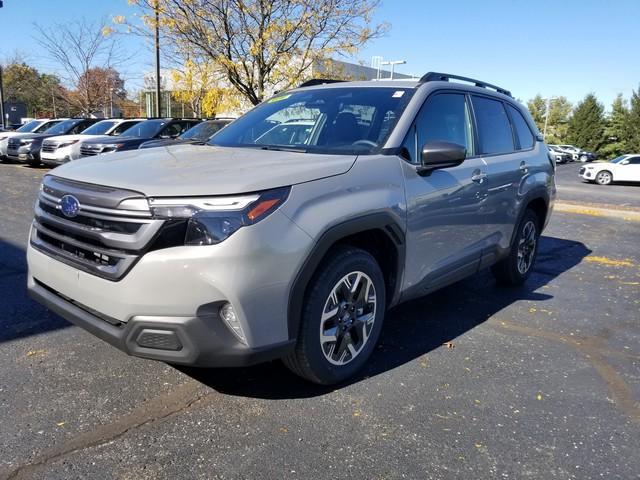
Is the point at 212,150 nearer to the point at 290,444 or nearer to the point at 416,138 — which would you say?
the point at 416,138

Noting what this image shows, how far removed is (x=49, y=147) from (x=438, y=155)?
14.1 meters

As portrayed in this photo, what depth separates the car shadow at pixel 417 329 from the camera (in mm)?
3139

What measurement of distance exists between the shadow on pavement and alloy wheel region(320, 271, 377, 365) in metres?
2.14

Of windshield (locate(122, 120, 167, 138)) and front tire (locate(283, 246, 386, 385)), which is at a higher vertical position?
windshield (locate(122, 120, 167, 138))

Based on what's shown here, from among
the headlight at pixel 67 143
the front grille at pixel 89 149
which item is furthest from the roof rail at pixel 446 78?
the headlight at pixel 67 143

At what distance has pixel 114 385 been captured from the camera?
3.07m

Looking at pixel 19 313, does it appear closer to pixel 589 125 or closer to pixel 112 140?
pixel 112 140

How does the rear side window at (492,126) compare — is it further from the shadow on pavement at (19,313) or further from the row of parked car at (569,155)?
the row of parked car at (569,155)

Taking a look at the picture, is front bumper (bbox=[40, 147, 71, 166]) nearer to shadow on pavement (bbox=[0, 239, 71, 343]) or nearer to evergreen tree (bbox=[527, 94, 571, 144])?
shadow on pavement (bbox=[0, 239, 71, 343])

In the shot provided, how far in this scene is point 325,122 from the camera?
3748 mm

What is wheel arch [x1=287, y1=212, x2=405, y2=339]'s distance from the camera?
8.68 ft

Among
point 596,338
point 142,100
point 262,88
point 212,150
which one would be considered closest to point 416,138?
point 212,150

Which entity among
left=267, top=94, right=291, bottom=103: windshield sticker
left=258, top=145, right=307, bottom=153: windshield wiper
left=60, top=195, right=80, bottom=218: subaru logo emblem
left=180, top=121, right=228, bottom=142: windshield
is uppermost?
left=267, top=94, right=291, bottom=103: windshield sticker

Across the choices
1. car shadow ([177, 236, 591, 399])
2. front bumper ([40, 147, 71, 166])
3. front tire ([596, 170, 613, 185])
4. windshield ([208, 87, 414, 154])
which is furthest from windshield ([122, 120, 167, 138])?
front tire ([596, 170, 613, 185])
